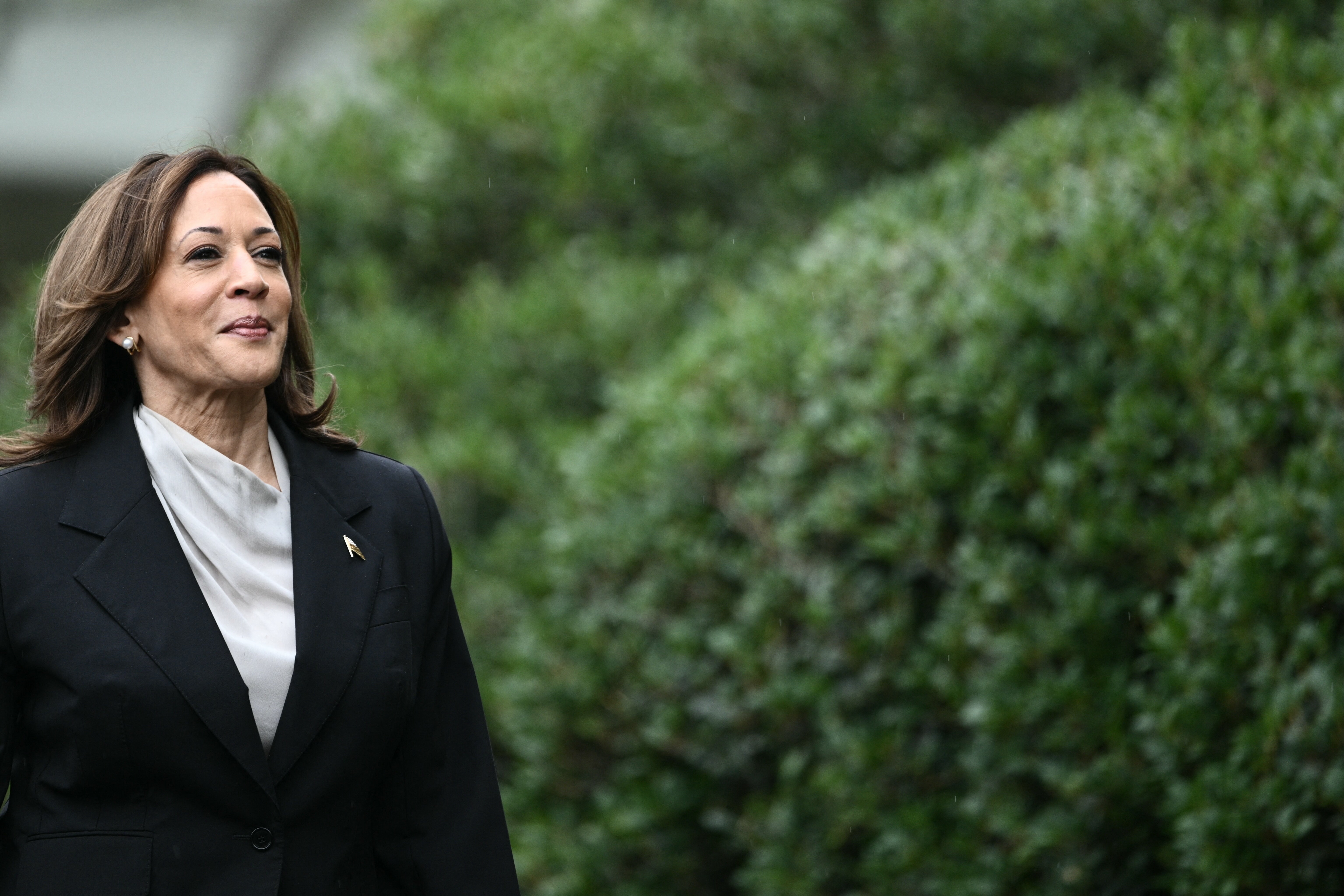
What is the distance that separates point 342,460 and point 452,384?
13.1 feet

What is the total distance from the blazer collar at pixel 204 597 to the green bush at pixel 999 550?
2184 mm

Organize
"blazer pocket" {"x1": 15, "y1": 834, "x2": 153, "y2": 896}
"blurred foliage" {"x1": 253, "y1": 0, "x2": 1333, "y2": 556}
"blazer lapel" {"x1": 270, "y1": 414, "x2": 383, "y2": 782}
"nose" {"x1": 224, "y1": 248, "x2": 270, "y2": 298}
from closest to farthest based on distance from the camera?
"blazer pocket" {"x1": 15, "y1": 834, "x2": 153, "y2": 896} → "blazer lapel" {"x1": 270, "y1": 414, "x2": 383, "y2": 782} → "nose" {"x1": 224, "y1": 248, "x2": 270, "y2": 298} → "blurred foliage" {"x1": 253, "y1": 0, "x2": 1333, "y2": 556}

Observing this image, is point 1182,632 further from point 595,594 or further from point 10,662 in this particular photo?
point 10,662

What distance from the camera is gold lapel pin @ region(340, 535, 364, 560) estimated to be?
2.51m

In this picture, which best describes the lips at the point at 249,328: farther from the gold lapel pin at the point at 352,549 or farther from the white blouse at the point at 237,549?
the gold lapel pin at the point at 352,549

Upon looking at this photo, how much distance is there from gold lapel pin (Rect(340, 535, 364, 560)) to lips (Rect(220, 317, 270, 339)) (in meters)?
0.36

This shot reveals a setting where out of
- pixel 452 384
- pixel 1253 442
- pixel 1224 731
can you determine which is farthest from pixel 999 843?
pixel 452 384

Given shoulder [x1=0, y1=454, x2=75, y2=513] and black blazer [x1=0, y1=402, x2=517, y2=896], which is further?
shoulder [x1=0, y1=454, x2=75, y2=513]

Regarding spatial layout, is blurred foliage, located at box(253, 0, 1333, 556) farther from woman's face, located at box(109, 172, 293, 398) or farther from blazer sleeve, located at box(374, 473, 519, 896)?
woman's face, located at box(109, 172, 293, 398)

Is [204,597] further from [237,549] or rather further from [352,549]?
[352,549]

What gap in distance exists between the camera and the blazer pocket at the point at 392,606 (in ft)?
8.13

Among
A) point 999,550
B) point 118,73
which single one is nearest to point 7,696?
point 999,550

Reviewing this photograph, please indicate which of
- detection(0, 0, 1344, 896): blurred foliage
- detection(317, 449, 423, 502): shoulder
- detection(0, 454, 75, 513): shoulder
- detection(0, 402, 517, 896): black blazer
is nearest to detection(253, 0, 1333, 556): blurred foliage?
detection(0, 0, 1344, 896): blurred foliage

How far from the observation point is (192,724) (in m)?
2.23
